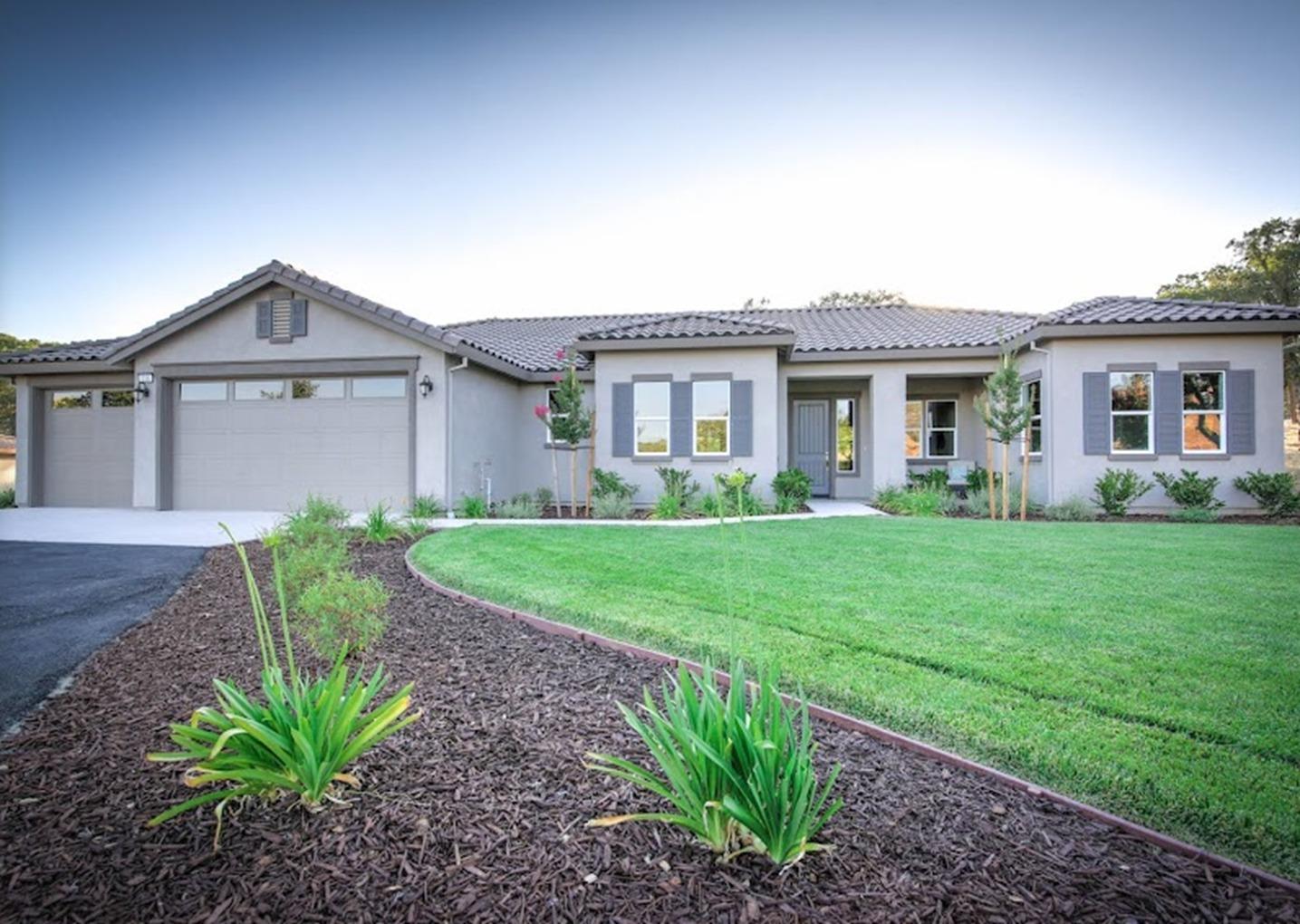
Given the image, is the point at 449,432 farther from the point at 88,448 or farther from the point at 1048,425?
the point at 1048,425

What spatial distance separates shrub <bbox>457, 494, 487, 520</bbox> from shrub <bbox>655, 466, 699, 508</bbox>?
11.3 ft

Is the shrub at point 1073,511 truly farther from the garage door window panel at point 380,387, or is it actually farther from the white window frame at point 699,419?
the garage door window panel at point 380,387

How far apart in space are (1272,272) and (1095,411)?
32.6 ft

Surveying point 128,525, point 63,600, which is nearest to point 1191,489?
point 63,600

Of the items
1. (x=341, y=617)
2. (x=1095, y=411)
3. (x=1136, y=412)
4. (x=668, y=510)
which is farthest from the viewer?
(x=1136, y=412)

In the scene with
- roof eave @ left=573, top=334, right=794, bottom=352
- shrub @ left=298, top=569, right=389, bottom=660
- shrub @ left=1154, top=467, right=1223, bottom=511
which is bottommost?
shrub @ left=298, top=569, right=389, bottom=660

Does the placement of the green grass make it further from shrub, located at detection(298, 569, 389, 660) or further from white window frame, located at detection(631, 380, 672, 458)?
white window frame, located at detection(631, 380, 672, 458)

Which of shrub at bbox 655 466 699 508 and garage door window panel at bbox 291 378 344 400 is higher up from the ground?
garage door window panel at bbox 291 378 344 400

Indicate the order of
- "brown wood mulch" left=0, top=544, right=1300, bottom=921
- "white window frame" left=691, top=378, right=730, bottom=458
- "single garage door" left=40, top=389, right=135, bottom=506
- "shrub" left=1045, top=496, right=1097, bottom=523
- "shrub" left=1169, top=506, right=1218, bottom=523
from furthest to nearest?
"single garage door" left=40, top=389, right=135, bottom=506 < "white window frame" left=691, top=378, right=730, bottom=458 < "shrub" left=1045, top=496, right=1097, bottom=523 < "shrub" left=1169, top=506, right=1218, bottom=523 < "brown wood mulch" left=0, top=544, right=1300, bottom=921

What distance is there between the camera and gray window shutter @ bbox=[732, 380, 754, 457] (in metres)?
13.5

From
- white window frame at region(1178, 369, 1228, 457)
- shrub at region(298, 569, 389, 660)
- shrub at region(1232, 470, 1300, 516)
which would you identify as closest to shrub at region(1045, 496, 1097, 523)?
white window frame at region(1178, 369, 1228, 457)

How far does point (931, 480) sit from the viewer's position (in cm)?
1426

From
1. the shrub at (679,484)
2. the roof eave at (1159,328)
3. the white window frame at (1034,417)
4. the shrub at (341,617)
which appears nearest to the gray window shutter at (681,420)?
the shrub at (679,484)

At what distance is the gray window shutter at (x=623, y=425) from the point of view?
1388 centimetres
